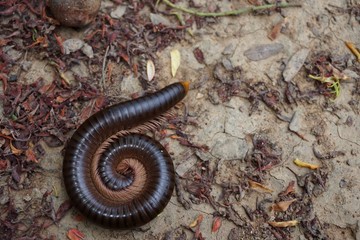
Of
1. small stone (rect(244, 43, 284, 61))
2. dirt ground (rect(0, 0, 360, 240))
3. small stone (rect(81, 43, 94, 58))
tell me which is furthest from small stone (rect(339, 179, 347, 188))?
small stone (rect(81, 43, 94, 58))

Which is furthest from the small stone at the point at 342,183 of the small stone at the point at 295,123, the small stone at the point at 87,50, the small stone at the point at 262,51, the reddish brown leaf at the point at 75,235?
the small stone at the point at 87,50

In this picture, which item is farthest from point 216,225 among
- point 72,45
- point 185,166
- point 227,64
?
point 72,45

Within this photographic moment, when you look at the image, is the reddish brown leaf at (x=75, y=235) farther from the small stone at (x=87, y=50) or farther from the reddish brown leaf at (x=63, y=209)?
the small stone at (x=87, y=50)

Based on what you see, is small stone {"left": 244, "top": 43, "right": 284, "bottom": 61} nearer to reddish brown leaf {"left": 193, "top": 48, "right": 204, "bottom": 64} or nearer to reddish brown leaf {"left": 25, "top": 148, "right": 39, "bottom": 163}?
reddish brown leaf {"left": 193, "top": 48, "right": 204, "bottom": 64}

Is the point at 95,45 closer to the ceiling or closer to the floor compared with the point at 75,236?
closer to the ceiling

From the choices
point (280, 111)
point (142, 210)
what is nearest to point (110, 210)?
point (142, 210)

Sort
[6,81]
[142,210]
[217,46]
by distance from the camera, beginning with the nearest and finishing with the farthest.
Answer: [142,210] < [6,81] < [217,46]

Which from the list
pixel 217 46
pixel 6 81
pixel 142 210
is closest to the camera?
pixel 142 210

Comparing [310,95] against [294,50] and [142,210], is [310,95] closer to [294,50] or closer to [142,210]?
[294,50]
